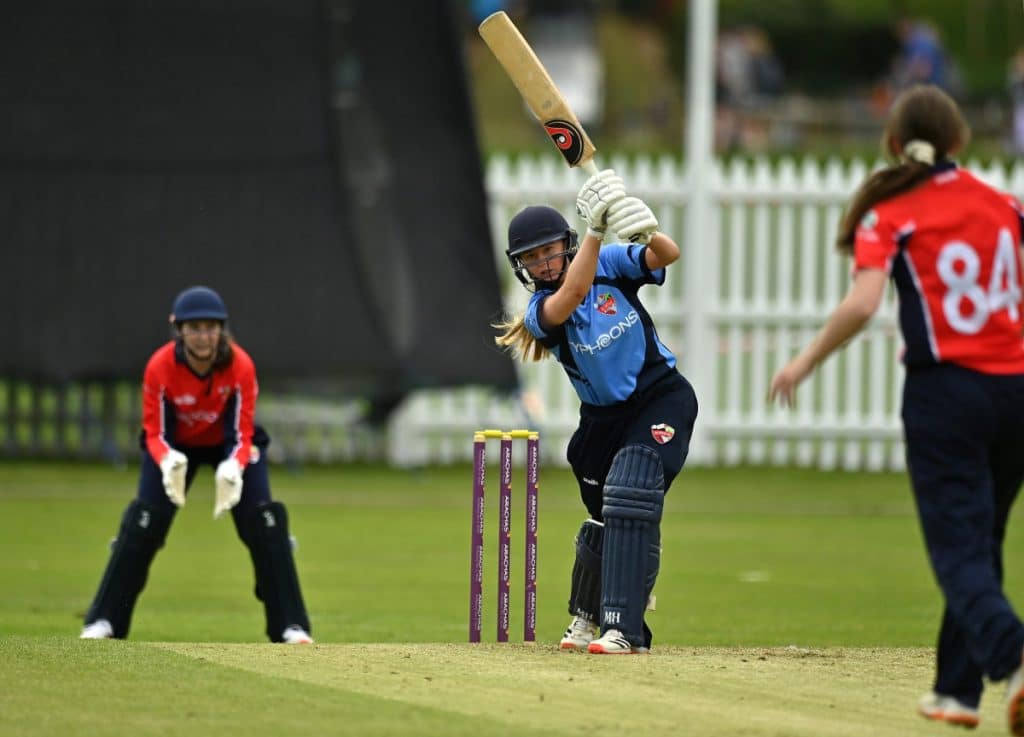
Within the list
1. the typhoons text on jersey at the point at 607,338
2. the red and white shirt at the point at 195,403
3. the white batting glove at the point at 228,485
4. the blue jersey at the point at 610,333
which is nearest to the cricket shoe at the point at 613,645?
the blue jersey at the point at 610,333

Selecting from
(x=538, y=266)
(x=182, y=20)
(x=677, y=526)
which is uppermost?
(x=182, y=20)

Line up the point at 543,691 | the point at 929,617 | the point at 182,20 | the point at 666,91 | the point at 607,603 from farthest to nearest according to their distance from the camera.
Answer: the point at 666,91
the point at 182,20
the point at 929,617
the point at 607,603
the point at 543,691

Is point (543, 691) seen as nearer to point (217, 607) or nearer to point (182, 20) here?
point (217, 607)

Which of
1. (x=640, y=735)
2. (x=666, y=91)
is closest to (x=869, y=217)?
(x=640, y=735)

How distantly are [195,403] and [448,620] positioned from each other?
1.70m

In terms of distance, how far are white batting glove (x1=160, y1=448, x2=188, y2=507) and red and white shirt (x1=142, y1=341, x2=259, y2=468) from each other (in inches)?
2.4

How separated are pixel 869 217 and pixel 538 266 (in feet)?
5.85

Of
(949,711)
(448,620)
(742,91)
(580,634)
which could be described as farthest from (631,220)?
(742,91)

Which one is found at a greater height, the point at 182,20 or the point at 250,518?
the point at 182,20

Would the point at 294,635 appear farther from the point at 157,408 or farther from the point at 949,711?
the point at 949,711

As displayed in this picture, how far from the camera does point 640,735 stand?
526cm

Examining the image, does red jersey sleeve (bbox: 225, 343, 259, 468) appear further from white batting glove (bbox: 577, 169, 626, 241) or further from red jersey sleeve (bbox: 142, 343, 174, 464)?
white batting glove (bbox: 577, 169, 626, 241)

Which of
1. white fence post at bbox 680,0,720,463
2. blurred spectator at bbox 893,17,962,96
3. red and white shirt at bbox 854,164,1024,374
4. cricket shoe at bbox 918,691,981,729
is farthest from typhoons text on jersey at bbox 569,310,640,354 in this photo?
blurred spectator at bbox 893,17,962,96

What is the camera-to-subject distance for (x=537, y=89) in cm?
727
